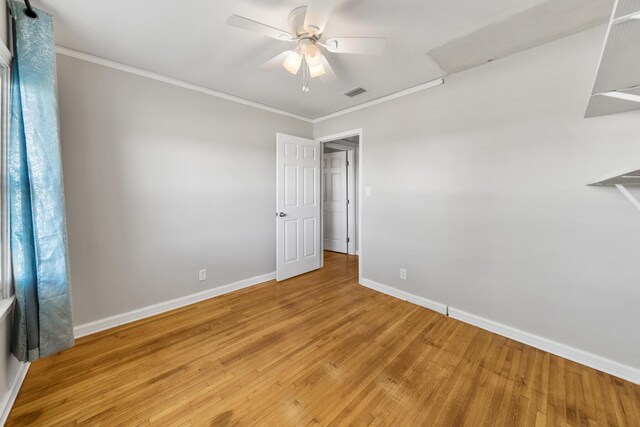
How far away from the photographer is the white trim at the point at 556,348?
1704 millimetres

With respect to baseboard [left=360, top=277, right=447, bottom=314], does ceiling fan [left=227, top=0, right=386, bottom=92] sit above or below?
above

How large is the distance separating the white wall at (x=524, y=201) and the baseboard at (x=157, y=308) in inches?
78.2

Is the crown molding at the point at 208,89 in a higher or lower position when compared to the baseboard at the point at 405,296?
higher

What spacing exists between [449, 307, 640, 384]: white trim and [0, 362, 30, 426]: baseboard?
328cm

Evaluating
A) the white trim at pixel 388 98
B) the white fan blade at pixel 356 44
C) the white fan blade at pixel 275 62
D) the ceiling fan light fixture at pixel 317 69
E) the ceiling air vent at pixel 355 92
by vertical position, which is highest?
the ceiling air vent at pixel 355 92

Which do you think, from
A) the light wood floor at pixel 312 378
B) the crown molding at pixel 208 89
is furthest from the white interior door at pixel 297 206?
the light wood floor at pixel 312 378

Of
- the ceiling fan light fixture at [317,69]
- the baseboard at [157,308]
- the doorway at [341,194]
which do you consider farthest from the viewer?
the doorway at [341,194]

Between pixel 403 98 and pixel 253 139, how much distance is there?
1.92 metres

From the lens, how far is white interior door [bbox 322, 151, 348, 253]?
16.7 feet

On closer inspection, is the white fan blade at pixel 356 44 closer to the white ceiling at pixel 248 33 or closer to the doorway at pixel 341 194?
the white ceiling at pixel 248 33

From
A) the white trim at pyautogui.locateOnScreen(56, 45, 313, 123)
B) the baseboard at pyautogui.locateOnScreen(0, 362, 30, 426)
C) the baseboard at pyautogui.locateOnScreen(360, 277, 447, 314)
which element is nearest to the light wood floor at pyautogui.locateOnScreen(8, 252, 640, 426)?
Result: the baseboard at pyautogui.locateOnScreen(0, 362, 30, 426)

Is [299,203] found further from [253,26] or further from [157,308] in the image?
[253,26]

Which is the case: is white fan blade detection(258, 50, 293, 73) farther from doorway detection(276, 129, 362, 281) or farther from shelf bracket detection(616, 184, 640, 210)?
shelf bracket detection(616, 184, 640, 210)

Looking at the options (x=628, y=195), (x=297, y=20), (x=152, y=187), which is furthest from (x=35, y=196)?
(x=628, y=195)
